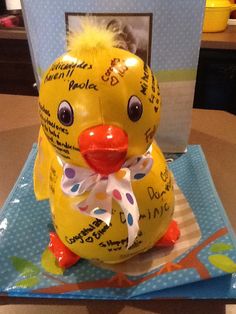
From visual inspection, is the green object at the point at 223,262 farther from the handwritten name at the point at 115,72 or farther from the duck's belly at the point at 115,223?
the handwritten name at the point at 115,72

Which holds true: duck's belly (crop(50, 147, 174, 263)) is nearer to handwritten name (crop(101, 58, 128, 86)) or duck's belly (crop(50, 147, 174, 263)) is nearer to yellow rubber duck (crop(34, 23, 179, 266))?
yellow rubber duck (crop(34, 23, 179, 266))

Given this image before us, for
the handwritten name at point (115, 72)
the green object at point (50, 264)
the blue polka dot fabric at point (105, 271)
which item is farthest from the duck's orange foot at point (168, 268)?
the handwritten name at point (115, 72)

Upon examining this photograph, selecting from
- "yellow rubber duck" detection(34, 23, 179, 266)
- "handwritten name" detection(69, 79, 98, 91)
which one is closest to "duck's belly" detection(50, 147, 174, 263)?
"yellow rubber duck" detection(34, 23, 179, 266)

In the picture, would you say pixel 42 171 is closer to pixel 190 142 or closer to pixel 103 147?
pixel 103 147

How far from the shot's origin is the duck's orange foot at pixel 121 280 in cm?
40

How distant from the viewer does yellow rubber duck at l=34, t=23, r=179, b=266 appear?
321 millimetres

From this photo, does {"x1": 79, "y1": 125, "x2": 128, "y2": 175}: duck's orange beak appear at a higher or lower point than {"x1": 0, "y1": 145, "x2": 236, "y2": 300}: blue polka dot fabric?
higher

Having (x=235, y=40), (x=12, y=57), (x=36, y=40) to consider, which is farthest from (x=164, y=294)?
(x=12, y=57)

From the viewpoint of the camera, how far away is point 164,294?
1.28 feet

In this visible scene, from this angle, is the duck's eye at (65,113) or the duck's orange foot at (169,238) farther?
the duck's orange foot at (169,238)

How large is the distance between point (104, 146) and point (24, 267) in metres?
0.20

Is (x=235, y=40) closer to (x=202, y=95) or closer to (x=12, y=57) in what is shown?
(x=202, y=95)

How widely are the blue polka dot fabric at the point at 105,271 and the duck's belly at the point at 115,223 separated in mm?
30

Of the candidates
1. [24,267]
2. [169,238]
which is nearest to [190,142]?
[169,238]
